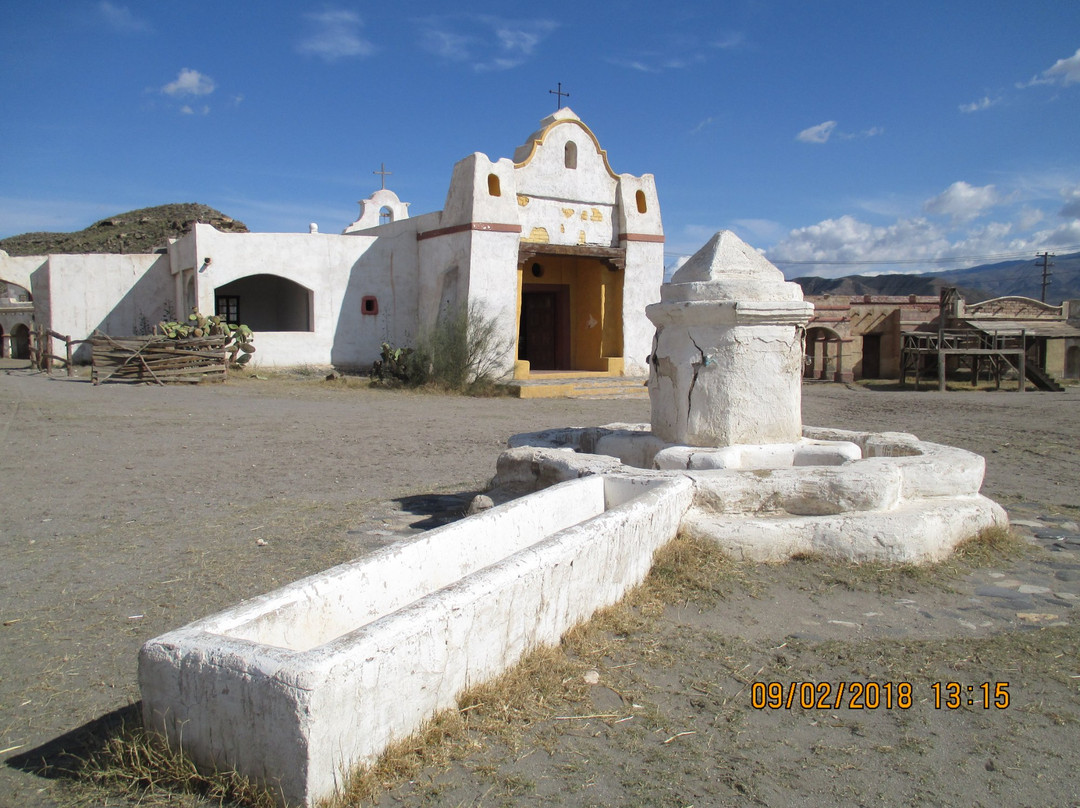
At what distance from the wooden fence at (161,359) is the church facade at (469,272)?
140cm

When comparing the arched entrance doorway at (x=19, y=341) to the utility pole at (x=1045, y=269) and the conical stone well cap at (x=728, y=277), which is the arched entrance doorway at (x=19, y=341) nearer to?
the conical stone well cap at (x=728, y=277)

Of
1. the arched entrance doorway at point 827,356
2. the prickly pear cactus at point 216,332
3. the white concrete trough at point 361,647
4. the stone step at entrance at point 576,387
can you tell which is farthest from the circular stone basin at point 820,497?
the arched entrance doorway at point 827,356

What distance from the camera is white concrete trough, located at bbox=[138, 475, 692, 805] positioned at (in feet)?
6.62

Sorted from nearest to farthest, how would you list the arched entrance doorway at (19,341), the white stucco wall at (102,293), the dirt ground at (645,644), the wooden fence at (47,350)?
1. the dirt ground at (645,644)
2. the wooden fence at (47,350)
3. the white stucco wall at (102,293)
4. the arched entrance doorway at (19,341)

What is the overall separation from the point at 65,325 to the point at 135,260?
2186 millimetres

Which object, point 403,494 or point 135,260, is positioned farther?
point 135,260

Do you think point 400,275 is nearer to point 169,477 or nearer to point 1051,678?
point 169,477

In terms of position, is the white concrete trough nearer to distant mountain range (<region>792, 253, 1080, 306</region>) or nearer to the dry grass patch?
the dry grass patch

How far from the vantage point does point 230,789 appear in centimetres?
209

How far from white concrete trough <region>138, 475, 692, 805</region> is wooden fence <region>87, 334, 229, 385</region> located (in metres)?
13.2

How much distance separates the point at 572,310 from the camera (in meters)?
19.0

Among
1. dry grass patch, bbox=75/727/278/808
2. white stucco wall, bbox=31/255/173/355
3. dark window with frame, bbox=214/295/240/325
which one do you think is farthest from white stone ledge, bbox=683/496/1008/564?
dark window with frame, bbox=214/295/240/325

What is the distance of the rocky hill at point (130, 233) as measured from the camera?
3072 cm

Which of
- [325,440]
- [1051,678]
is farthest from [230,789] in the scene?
[325,440]
